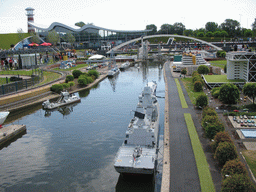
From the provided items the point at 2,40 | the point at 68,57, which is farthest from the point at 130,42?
the point at 2,40

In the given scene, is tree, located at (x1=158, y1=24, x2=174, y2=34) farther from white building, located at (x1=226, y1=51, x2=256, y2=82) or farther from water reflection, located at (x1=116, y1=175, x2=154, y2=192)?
water reflection, located at (x1=116, y1=175, x2=154, y2=192)

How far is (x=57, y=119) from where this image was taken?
139 ft

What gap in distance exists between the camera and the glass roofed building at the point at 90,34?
14088 centimetres

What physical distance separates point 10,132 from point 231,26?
530 ft

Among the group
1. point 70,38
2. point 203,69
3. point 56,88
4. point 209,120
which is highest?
point 70,38

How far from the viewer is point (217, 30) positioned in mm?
173375

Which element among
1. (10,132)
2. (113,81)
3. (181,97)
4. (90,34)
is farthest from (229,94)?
(90,34)

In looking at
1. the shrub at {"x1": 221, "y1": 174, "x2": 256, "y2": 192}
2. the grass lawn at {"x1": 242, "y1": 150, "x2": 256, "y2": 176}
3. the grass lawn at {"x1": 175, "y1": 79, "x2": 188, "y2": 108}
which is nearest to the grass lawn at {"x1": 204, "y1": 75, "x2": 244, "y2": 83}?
the grass lawn at {"x1": 175, "y1": 79, "x2": 188, "y2": 108}

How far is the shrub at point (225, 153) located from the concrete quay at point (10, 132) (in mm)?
25179

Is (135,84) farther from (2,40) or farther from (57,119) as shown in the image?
(2,40)

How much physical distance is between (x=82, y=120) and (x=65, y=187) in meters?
18.3

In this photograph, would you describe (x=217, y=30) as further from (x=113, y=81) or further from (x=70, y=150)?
(x=70, y=150)

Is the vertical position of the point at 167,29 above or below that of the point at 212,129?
above

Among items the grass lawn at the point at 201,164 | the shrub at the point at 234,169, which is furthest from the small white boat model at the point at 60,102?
the shrub at the point at 234,169
